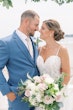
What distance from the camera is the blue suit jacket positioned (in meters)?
2.01

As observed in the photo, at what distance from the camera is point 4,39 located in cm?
203

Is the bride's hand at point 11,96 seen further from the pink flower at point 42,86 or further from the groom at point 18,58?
the pink flower at point 42,86

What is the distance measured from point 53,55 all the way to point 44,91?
45 cm

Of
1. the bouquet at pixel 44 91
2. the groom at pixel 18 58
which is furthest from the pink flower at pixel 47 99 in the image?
the groom at pixel 18 58

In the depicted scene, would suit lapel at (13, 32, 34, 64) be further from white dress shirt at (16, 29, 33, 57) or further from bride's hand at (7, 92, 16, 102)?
bride's hand at (7, 92, 16, 102)

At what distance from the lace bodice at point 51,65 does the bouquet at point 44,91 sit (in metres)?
0.25

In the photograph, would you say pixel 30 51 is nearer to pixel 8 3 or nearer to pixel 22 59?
pixel 22 59

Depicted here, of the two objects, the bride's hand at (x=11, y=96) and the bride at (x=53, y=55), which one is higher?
the bride at (x=53, y=55)

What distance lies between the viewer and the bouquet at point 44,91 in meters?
1.87

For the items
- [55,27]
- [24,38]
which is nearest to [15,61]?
[24,38]

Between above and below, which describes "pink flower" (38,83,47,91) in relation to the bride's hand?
above

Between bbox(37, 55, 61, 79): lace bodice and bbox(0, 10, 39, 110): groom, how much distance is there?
75 millimetres

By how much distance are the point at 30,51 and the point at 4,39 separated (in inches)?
9.0

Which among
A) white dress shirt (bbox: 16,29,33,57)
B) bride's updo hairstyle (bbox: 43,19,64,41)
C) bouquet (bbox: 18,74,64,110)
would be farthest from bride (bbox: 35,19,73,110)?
bouquet (bbox: 18,74,64,110)
